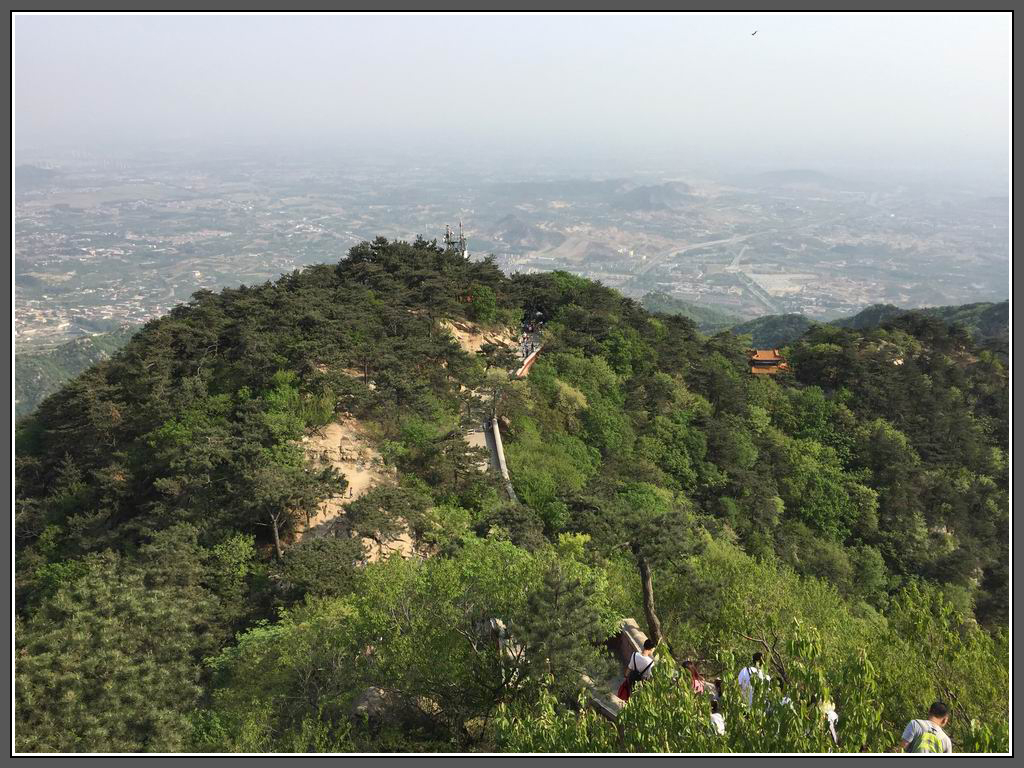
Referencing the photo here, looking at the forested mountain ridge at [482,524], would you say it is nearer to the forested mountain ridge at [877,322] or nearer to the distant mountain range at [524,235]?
the forested mountain ridge at [877,322]

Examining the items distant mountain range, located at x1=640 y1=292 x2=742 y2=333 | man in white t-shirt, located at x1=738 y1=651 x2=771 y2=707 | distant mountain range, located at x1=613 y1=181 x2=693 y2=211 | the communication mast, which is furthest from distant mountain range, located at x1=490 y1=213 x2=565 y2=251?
man in white t-shirt, located at x1=738 y1=651 x2=771 y2=707

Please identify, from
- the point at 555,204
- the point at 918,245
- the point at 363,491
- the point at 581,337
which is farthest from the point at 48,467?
the point at 555,204

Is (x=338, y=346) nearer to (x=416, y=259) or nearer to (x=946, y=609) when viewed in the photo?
(x=416, y=259)

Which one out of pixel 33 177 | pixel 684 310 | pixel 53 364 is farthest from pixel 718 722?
pixel 33 177

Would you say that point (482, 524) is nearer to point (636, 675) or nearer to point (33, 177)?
point (636, 675)

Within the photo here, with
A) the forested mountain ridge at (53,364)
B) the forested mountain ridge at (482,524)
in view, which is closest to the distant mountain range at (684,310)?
the forested mountain ridge at (482,524)

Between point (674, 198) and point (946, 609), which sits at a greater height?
point (674, 198)
